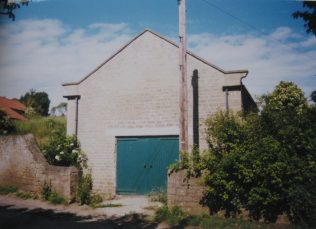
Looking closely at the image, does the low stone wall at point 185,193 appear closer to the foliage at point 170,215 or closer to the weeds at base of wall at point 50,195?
the foliage at point 170,215

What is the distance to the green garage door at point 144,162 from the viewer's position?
39.7 feet

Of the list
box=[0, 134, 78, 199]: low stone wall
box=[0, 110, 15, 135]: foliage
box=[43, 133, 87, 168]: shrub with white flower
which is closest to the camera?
box=[0, 134, 78, 199]: low stone wall

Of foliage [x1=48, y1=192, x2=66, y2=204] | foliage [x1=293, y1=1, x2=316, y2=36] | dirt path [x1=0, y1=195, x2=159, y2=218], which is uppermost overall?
foliage [x1=293, y1=1, x2=316, y2=36]

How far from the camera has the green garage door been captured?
39.7 feet

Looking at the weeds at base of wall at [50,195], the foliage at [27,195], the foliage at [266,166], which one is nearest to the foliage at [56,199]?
the weeds at base of wall at [50,195]

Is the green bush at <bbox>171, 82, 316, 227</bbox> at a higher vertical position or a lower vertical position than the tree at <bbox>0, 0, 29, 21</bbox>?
lower

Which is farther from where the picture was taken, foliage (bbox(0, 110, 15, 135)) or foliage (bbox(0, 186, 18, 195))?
foliage (bbox(0, 110, 15, 135))

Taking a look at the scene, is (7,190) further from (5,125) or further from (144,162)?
(144,162)

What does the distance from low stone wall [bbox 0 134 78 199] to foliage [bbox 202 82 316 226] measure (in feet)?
16.9

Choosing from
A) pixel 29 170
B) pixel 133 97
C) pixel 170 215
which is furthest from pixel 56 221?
pixel 133 97

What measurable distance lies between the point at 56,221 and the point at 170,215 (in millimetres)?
3217

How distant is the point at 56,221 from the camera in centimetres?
836

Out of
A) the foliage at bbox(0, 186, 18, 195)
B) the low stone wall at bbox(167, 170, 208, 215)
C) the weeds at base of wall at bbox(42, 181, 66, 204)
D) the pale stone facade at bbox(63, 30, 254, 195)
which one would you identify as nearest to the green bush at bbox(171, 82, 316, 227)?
the low stone wall at bbox(167, 170, 208, 215)

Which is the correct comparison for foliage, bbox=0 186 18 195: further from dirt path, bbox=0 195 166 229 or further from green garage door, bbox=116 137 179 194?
green garage door, bbox=116 137 179 194
